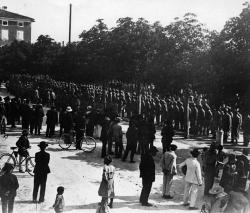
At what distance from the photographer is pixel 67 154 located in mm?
18109

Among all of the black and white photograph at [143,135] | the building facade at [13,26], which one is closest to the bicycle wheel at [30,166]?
the black and white photograph at [143,135]

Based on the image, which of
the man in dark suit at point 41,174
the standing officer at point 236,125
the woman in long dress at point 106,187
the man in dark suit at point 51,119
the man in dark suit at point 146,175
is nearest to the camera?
the woman in long dress at point 106,187

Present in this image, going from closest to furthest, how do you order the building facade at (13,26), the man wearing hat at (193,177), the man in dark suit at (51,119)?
the man wearing hat at (193,177)
the man in dark suit at (51,119)
the building facade at (13,26)

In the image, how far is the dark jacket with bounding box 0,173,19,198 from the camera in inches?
394

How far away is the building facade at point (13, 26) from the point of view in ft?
300

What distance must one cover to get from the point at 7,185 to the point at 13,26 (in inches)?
3396

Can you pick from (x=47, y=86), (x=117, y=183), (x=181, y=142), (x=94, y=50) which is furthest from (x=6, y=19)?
(x=117, y=183)

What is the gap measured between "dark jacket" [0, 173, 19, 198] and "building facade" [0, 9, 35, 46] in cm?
8448

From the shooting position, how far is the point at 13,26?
92.0 meters

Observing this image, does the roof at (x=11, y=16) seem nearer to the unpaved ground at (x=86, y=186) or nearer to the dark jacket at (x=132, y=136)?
the unpaved ground at (x=86, y=186)

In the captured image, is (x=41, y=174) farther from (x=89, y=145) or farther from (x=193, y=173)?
(x=89, y=145)

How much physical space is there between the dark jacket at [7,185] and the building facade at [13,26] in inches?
3326

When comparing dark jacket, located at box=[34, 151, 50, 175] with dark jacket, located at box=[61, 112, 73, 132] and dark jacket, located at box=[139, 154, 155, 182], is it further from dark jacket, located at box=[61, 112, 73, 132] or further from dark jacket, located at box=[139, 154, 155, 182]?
dark jacket, located at box=[61, 112, 73, 132]

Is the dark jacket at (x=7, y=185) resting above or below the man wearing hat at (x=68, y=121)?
below
